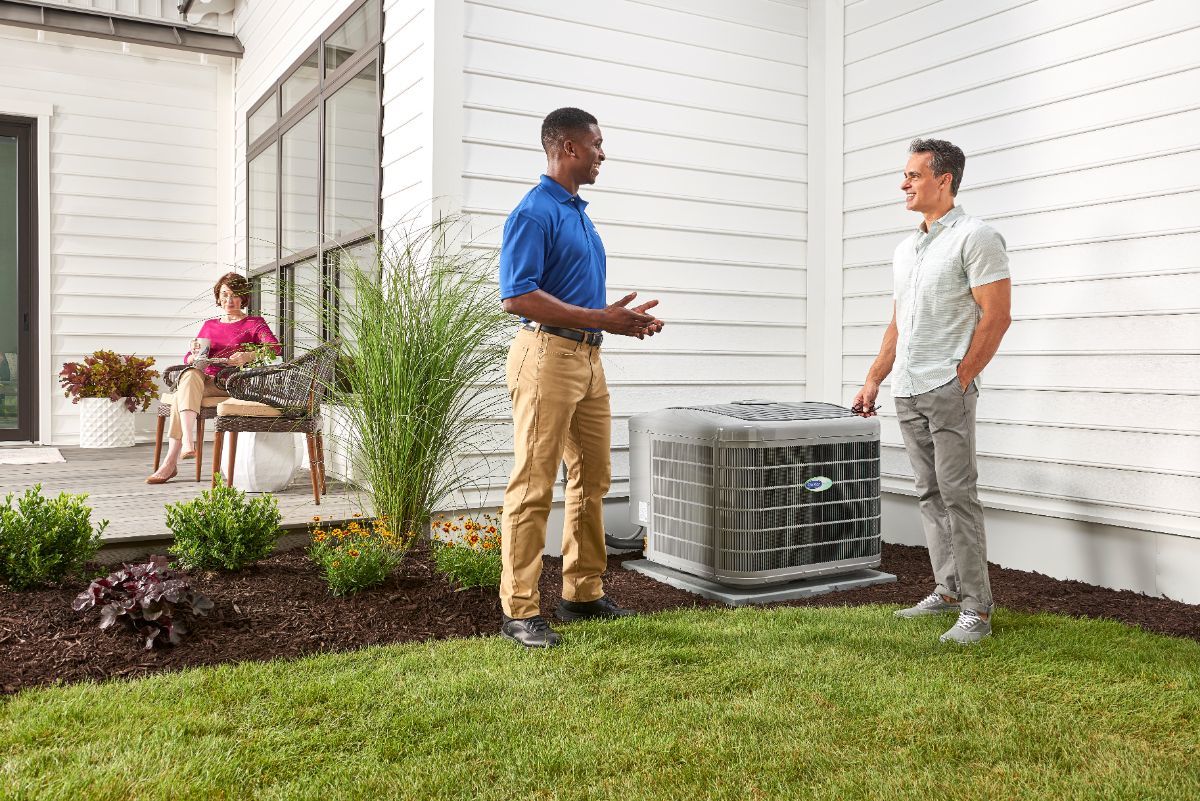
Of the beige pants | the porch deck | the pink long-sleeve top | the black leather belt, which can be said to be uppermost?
the pink long-sleeve top

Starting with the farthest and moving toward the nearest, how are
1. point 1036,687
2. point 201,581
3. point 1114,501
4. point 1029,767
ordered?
point 1114,501 < point 201,581 < point 1036,687 < point 1029,767

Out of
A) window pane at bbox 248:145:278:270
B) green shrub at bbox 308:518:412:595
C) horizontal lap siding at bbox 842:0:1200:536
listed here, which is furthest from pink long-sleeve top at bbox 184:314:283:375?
horizontal lap siding at bbox 842:0:1200:536

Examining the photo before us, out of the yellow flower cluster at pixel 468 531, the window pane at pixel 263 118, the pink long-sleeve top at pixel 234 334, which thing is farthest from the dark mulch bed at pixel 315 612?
the window pane at pixel 263 118

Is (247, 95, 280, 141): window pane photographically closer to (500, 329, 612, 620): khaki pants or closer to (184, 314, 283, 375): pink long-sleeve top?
(184, 314, 283, 375): pink long-sleeve top

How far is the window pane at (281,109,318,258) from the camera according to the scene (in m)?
5.81

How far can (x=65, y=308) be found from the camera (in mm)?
7207

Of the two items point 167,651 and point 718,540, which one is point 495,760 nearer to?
point 167,651

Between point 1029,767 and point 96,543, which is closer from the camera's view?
point 1029,767

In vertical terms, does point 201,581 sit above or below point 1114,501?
below

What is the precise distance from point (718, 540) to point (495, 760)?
170cm

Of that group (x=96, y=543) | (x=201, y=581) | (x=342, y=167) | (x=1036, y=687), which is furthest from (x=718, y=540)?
(x=342, y=167)

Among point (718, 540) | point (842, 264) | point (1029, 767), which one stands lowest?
point (1029, 767)

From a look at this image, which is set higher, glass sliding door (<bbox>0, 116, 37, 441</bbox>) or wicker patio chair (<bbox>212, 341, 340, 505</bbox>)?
glass sliding door (<bbox>0, 116, 37, 441</bbox>)

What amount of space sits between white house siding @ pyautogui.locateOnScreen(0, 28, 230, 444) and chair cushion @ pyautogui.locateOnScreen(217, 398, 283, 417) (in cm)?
308
